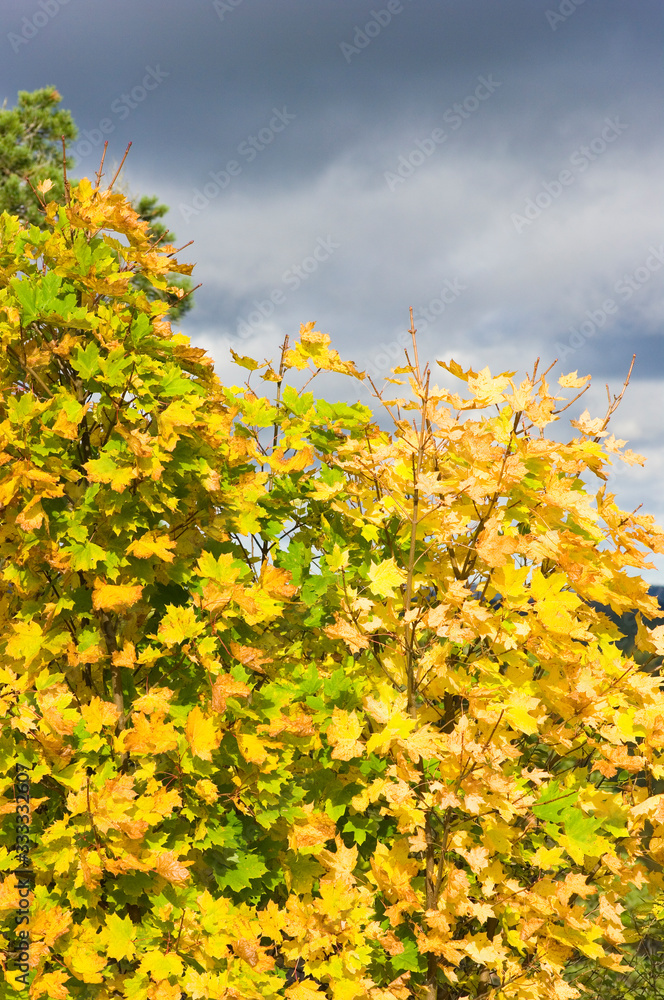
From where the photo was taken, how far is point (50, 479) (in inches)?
94.8

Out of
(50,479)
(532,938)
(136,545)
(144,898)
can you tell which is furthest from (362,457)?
(532,938)

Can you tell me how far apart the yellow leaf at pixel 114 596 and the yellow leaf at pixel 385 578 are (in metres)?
0.83

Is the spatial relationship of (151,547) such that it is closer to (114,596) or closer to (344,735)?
(114,596)

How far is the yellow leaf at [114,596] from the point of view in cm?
244

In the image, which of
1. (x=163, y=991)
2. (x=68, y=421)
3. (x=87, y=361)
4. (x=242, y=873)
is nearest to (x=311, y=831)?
(x=242, y=873)

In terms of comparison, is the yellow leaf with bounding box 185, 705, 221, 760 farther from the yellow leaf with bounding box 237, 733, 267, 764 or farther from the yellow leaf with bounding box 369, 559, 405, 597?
the yellow leaf with bounding box 369, 559, 405, 597

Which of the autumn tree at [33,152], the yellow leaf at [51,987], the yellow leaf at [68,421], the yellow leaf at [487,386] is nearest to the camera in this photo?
the yellow leaf at [51,987]

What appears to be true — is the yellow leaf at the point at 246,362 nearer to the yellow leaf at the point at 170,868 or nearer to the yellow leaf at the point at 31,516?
Answer: the yellow leaf at the point at 31,516

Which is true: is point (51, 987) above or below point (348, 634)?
below

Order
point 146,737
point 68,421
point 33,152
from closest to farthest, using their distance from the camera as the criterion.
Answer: point 146,737 → point 68,421 → point 33,152

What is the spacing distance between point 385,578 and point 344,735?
590 mm

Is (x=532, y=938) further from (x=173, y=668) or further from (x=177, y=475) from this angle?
(x=177, y=475)

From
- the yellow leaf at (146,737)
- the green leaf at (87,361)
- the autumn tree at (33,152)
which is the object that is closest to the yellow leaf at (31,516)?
the green leaf at (87,361)

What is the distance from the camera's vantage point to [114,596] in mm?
2453
